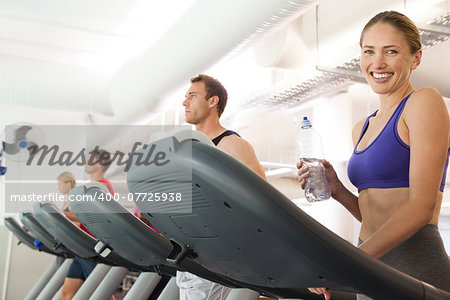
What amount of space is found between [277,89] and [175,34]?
109 cm

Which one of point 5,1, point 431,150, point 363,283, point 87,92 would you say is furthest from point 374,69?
point 87,92

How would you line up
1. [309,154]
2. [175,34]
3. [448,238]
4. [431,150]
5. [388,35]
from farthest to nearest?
[448,238] → [175,34] → [309,154] → [388,35] → [431,150]

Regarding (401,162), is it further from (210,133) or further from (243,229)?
(210,133)

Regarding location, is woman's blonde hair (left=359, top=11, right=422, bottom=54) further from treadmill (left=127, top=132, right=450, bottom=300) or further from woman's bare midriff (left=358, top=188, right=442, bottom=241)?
treadmill (left=127, top=132, right=450, bottom=300)

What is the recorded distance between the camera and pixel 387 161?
1.11m

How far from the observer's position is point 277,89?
4.71 m

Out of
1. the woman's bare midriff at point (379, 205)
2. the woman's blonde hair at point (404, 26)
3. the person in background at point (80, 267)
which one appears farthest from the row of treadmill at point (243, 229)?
the person in background at point (80, 267)

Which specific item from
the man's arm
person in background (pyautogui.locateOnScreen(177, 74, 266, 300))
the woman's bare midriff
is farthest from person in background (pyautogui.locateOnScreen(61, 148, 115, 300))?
the woman's bare midriff

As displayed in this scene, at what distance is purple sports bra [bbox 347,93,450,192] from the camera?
3.57 feet

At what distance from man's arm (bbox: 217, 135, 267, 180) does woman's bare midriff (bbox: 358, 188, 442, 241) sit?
74 cm

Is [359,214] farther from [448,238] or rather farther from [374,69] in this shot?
[448,238]

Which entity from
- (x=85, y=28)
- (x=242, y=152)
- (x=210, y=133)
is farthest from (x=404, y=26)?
(x=85, y=28)

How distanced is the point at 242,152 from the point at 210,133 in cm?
28

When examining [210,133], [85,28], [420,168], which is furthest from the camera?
[85,28]
